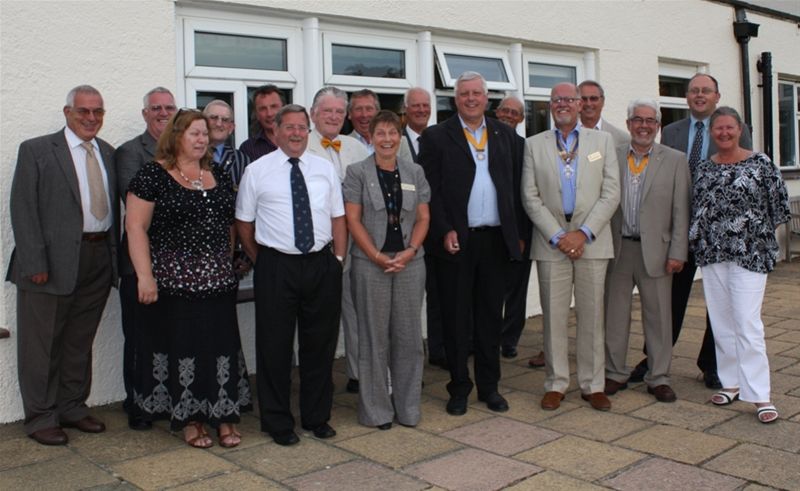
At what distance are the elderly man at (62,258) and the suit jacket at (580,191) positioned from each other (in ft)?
8.10

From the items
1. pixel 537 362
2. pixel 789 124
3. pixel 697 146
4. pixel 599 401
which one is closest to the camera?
pixel 599 401

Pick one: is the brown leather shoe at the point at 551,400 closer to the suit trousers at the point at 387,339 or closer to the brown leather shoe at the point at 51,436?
the suit trousers at the point at 387,339

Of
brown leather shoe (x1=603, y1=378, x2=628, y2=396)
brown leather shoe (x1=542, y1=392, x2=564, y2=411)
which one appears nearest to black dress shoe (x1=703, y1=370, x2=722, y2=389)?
brown leather shoe (x1=603, y1=378, x2=628, y2=396)

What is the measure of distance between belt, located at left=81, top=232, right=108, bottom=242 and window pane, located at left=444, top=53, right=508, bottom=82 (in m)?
3.55

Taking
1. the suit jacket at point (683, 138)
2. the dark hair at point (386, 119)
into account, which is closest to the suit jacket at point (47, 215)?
the dark hair at point (386, 119)

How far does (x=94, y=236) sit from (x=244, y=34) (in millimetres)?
1994

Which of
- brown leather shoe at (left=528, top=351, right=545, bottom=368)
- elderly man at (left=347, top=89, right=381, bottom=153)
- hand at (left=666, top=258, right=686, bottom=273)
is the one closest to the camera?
hand at (left=666, top=258, right=686, bottom=273)

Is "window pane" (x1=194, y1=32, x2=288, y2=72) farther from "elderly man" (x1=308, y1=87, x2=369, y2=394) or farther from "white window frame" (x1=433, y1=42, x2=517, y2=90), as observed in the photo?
"white window frame" (x1=433, y1=42, x2=517, y2=90)

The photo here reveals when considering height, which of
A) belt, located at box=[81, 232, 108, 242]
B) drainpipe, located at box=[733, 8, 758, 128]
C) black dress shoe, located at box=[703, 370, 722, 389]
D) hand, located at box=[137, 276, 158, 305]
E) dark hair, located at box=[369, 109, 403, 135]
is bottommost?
black dress shoe, located at box=[703, 370, 722, 389]

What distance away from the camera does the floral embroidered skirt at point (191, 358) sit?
421 cm

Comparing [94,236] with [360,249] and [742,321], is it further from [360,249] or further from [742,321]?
[742,321]

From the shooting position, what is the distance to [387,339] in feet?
15.1

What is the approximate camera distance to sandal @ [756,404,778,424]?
4483 mm

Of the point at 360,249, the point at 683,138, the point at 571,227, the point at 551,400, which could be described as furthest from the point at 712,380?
the point at 360,249
